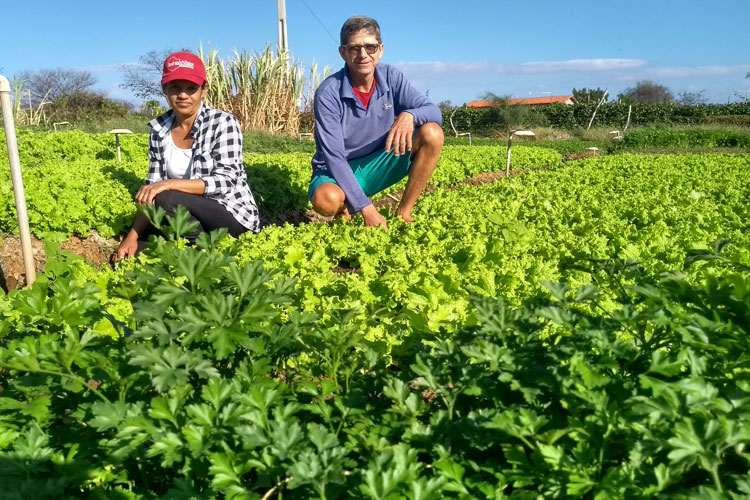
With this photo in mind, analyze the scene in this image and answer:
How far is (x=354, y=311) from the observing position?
186cm

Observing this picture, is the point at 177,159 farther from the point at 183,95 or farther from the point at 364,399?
the point at 364,399

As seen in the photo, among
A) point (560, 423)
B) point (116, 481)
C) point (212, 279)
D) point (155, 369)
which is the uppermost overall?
point (212, 279)

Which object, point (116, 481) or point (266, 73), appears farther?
point (266, 73)

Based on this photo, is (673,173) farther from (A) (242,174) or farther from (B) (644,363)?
(B) (644,363)

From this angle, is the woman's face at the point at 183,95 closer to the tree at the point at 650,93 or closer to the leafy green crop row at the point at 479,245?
the leafy green crop row at the point at 479,245

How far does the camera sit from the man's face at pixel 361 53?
486cm

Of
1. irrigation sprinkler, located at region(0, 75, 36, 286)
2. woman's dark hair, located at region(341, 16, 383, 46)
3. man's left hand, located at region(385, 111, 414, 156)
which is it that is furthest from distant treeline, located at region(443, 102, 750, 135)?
irrigation sprinkler, located at region(0, 75, 36, 286)

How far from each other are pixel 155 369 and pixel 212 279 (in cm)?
41

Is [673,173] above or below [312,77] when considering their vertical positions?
below

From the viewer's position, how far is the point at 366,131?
552cm

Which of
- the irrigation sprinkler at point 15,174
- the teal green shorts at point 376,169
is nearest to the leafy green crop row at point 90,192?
the irrigation sprinkler at point 15,174

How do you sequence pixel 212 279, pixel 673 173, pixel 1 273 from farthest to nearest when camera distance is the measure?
pixel 673 173 < pixel 1 273 < pixel 212 279

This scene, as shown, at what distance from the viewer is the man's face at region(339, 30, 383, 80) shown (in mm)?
4859

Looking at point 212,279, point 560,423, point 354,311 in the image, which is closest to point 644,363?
point 560,423
